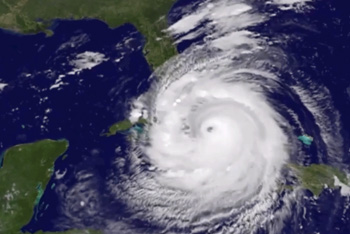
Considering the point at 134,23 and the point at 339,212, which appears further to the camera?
the point at 134,23

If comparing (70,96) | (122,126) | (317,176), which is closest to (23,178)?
(70,96)

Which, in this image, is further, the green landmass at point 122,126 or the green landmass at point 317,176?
the green landmass at point 122,126

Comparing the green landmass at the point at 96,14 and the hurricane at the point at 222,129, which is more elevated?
the green landmass at the point at 96,14

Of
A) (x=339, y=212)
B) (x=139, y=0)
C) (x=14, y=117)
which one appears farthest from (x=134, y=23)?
(x=339, y=212)

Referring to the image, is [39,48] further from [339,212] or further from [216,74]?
[339,212]

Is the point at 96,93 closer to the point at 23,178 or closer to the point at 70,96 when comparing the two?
the point at 70,96

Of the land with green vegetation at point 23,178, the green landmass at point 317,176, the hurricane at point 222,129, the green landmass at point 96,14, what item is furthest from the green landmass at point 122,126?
the green landmass at point 317,176

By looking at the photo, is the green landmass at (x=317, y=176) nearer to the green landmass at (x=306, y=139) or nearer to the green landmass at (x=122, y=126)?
the green landmass at (x=306, y=139)
